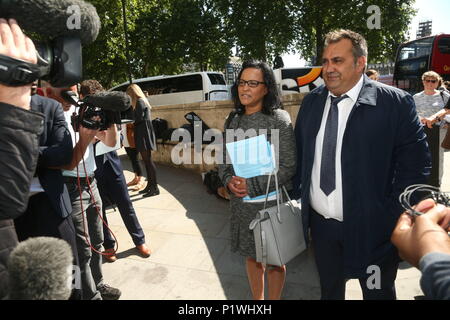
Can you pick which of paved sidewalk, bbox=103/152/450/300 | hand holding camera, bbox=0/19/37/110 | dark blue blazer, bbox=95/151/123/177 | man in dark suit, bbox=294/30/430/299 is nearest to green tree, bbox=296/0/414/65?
paved sidewalk, bbox=103/152/450/300

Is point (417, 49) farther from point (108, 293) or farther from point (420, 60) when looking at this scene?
point (108, 293)

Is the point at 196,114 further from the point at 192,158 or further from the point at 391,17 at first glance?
the point at 391,17

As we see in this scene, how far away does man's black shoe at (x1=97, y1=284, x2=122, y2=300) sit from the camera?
2.98m

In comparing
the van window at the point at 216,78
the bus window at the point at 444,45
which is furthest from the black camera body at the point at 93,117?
the bus window at the point at 444,45

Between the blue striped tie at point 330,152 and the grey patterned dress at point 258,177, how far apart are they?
0.32 metres

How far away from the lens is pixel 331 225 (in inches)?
83.4

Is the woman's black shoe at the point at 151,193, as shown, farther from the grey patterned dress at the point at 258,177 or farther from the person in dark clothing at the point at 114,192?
the grey patterned dress at the point at 258,177

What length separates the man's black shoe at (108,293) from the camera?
117 inches

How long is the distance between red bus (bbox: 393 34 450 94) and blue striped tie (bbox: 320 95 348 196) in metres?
16.1

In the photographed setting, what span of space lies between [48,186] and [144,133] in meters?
4.19

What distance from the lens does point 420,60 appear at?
51.2 ft

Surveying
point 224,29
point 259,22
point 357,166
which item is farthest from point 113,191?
point 224,29
